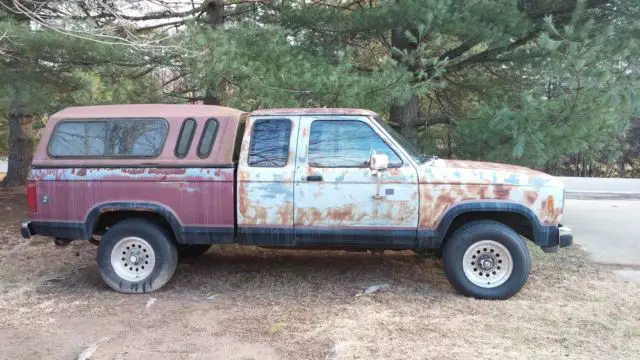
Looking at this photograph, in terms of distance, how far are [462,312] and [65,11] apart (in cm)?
796

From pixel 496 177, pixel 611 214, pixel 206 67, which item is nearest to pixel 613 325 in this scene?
pixel 496 177

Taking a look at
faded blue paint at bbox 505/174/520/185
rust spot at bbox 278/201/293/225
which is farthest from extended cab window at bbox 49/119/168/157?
faded blue paint at bbox 505/174/520/185

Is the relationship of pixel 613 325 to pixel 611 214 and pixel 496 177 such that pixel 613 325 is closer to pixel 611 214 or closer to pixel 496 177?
pixel 496 177

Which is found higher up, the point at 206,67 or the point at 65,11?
the point at 65,11

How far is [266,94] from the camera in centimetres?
733

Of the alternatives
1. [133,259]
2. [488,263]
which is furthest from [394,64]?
[133,259]

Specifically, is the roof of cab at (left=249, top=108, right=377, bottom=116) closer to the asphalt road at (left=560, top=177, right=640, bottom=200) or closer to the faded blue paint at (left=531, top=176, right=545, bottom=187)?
the faded blue paint at (left=531, top=176, right=545, bottom=187)

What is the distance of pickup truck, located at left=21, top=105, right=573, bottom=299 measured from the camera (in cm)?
541

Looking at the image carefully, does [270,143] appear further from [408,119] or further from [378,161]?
[408,119]

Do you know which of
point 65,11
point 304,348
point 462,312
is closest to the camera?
point 304,348

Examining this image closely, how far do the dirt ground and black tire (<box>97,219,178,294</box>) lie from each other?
5.4 inches

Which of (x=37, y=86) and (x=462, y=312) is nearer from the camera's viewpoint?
(x=462, y=312)

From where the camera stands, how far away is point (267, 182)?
554 cm

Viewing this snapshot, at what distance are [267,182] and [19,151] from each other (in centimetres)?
1155
